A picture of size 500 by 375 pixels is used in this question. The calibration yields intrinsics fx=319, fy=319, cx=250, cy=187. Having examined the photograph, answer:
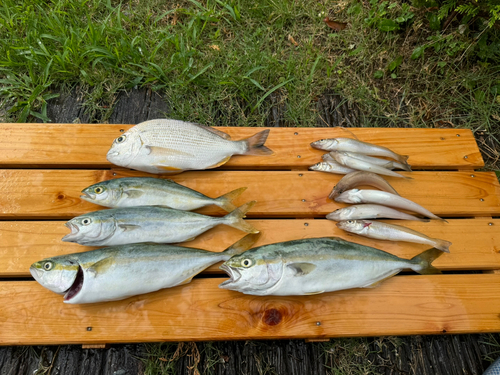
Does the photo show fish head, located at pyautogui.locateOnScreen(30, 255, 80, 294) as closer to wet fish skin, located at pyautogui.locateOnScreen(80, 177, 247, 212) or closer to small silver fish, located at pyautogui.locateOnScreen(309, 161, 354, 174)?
wet fish skin, located at pyautogui.locateOnScreen(80, 177, 247, 212)

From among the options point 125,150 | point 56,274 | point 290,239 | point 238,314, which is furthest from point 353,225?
point 56,274

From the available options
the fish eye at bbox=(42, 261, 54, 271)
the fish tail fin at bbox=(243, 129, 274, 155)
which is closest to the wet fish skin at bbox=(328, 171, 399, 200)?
the fish tail fin at bbox=(243, 129, 274, 155)

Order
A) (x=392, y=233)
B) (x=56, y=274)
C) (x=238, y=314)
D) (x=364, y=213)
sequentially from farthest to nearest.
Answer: (x=364, y=213), (x=392, y=233), (x=238, y=314), (x=56, y=274)

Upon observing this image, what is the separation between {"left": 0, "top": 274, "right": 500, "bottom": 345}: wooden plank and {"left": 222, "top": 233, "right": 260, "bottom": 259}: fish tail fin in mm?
288

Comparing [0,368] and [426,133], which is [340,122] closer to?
[426,133]

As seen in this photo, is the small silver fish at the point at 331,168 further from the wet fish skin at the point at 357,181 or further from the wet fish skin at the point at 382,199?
the wet fish skin at the point at 382,199

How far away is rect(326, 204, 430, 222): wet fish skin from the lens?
2.91 metres

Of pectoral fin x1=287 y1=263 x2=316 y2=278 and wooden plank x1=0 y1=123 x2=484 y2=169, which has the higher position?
wooden plank x1=0 y1=123 x2=484 y2=169


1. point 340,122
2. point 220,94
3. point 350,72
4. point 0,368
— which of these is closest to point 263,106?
point 220,94

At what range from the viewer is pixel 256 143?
10.5 feet

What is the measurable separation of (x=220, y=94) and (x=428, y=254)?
286cm

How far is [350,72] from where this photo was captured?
429 cm

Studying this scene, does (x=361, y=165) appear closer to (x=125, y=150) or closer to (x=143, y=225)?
(x=143, y=225)

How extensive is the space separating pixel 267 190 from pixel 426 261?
4.95 ft
